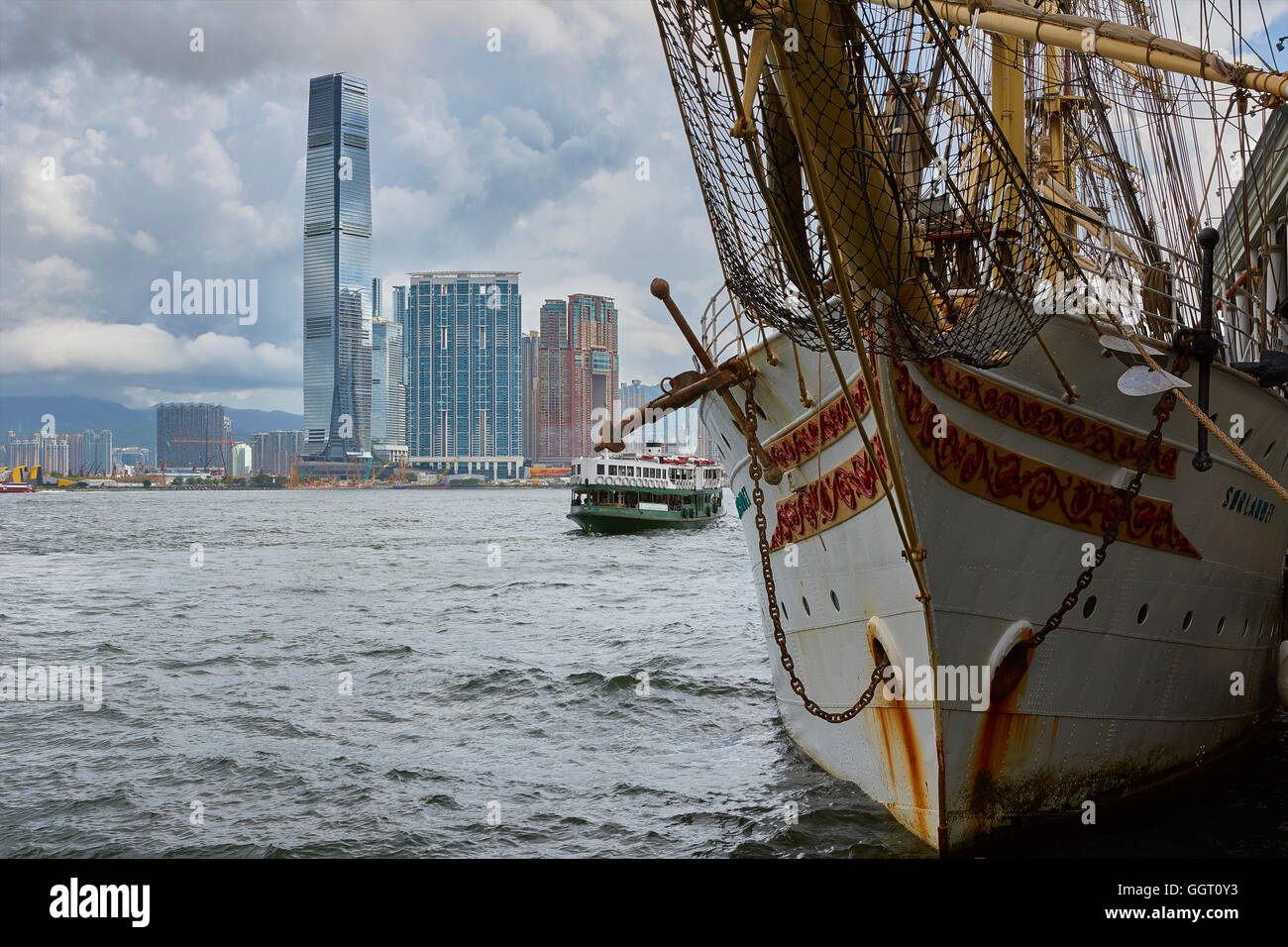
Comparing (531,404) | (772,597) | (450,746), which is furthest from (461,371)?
(772,597)

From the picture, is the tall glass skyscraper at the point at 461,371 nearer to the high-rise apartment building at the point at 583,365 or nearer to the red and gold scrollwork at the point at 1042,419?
the high-rise apartment building at the point at 583,365

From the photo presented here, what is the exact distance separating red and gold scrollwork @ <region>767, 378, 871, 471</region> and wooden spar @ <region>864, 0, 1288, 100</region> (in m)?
2.61

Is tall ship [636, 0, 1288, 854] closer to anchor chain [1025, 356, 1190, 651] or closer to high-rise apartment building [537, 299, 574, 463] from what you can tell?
anchor chain [1025, 356, 1190, 651]

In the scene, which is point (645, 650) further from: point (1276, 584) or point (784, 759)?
point (1276, 584)

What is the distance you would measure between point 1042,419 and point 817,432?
1337 mm

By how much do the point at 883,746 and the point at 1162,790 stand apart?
236 centimetres

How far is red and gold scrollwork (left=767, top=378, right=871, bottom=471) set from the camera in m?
6.08

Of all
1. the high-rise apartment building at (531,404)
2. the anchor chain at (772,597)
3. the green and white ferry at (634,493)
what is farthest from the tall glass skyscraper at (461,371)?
the anchor chain at (772,597)

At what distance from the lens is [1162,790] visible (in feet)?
24.6

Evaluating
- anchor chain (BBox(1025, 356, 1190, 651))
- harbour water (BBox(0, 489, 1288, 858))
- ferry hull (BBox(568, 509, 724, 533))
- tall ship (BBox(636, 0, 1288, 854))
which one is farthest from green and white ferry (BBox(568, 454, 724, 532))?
anchor chain (BBox(1025, 356, 1190, 651))

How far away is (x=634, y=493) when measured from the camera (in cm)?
5231

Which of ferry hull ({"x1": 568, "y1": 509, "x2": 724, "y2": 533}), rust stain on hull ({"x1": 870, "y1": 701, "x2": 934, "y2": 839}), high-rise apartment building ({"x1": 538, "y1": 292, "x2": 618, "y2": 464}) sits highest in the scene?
high-rise apartment building ({"x1": 538, "y1": 292, "x2": 618, "y2": 464})

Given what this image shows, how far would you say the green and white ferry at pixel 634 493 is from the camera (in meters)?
51.5
